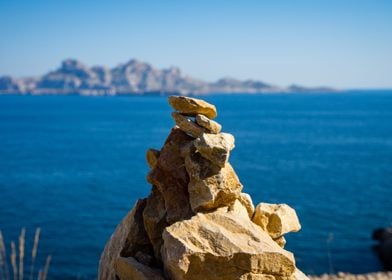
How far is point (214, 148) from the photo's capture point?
9.47 meters

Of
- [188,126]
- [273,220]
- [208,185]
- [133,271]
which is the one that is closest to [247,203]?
[273,220]

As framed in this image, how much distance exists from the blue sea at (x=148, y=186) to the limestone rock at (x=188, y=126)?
11.6m

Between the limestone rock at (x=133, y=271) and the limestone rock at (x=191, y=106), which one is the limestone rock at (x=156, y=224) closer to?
the limestone rock at (x=133, y=271)

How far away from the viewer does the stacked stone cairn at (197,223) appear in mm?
8758

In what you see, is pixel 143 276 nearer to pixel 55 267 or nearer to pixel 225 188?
pixel 225 188

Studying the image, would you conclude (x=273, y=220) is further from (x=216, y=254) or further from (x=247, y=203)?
(x=216, y=254)

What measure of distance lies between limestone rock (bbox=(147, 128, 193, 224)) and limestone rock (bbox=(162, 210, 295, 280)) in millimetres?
1090

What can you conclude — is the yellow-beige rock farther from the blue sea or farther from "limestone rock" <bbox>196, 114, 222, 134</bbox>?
the blue sea

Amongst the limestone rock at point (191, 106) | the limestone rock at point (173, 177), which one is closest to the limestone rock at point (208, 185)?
the limestone rock at point (173, 177)

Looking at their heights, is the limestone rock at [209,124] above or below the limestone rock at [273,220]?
above

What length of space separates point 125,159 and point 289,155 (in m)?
23.9

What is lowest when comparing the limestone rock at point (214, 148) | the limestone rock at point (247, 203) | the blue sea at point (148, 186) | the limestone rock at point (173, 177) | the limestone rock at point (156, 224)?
the blue sea at point (148, 186)

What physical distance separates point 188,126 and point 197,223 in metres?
2.14

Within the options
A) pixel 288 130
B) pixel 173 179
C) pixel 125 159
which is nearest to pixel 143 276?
pixel 173 179
